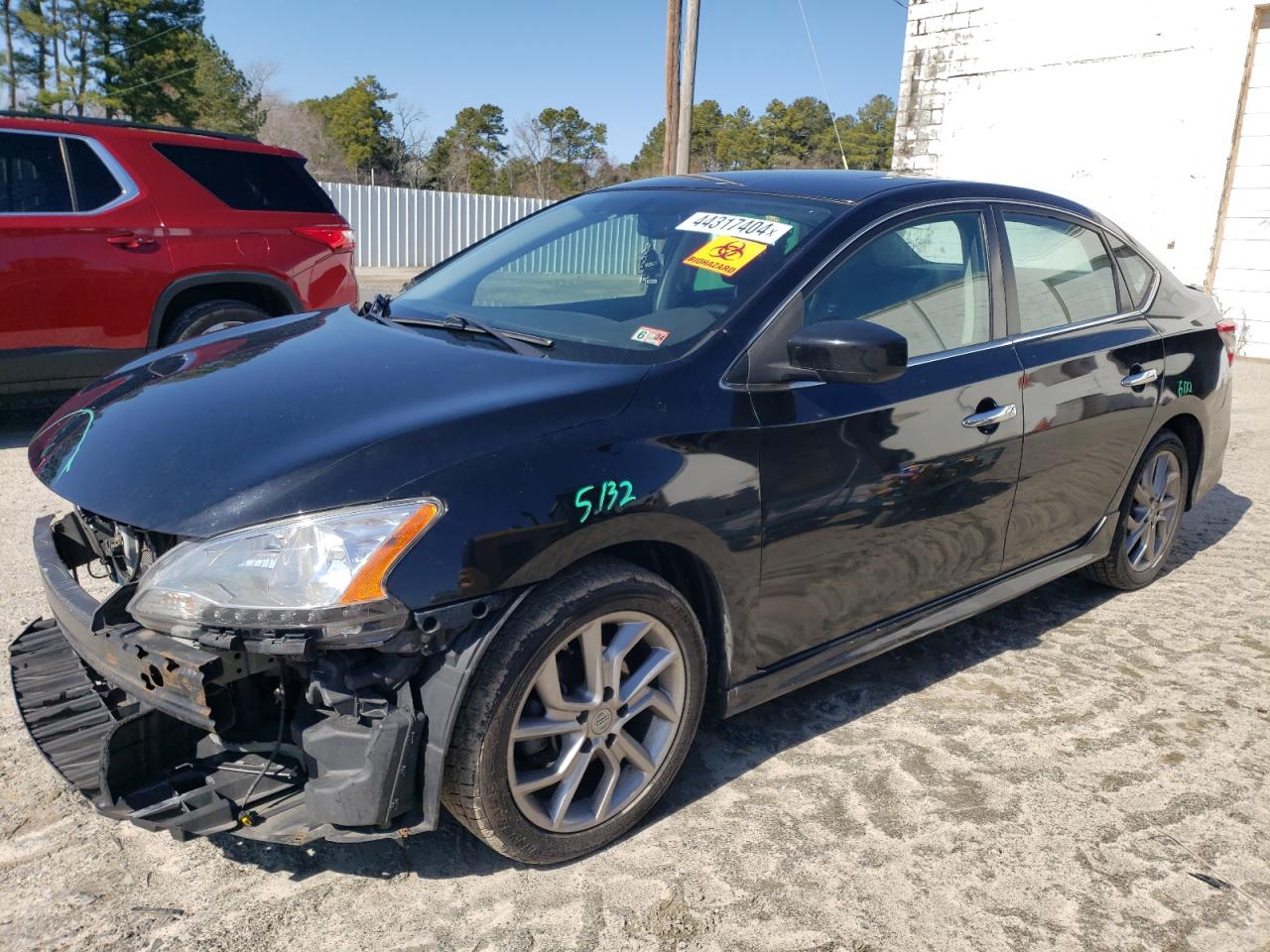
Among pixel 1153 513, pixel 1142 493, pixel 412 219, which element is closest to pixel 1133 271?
pixel 1142 493

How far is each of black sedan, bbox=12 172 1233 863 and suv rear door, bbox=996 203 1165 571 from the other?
2cm

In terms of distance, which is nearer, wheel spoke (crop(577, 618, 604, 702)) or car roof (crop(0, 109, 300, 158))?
wheel spoke (crop(577, 618, 604, 702))

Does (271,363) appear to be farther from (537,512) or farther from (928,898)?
(928,898)

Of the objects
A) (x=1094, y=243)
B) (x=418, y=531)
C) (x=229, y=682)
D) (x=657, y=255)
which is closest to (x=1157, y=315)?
(x=1094, y=243)

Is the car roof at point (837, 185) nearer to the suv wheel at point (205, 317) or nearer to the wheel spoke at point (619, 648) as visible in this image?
the wheel spoke at point (619, 648)

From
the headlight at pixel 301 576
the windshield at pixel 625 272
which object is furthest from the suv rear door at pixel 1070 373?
the headlight at pixel 301 576

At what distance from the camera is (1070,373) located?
3.75 meters

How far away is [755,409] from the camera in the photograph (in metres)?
2.76

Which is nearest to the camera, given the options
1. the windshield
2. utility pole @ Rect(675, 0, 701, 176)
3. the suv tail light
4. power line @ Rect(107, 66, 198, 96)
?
the windshield

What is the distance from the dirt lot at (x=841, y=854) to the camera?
93.5 inches

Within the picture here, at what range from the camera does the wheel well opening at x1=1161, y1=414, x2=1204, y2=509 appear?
4.55 meters

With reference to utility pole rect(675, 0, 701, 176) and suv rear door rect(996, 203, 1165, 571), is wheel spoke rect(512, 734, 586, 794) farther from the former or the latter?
utility pole rect(675, 0, 701, 176)

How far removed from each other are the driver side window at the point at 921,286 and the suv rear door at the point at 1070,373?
0.57ft

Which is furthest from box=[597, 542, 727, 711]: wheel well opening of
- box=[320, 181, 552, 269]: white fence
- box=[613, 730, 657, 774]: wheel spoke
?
box=[320, 181, 552, 269]: white fence
